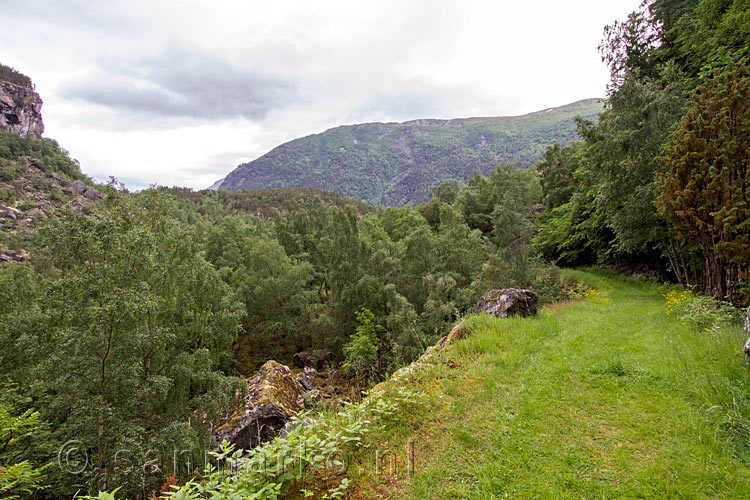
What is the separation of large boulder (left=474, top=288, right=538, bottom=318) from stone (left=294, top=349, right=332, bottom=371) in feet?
60.1

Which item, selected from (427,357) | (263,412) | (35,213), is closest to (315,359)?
(263,412)

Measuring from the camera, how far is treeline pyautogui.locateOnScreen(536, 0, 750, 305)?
27.7 ft

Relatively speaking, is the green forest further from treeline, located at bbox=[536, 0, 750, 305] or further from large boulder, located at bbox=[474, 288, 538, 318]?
large boulder, located at bbox=[474, 288, 538, 318]

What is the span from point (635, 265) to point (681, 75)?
33.8ft

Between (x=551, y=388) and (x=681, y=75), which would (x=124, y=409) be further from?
(x=681, y=75)

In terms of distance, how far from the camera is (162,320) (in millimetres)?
14555

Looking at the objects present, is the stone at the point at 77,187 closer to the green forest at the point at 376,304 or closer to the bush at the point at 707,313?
the green forest at the point at 376,304

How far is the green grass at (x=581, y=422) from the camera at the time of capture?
3.01 metres

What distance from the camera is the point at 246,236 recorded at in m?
35.5

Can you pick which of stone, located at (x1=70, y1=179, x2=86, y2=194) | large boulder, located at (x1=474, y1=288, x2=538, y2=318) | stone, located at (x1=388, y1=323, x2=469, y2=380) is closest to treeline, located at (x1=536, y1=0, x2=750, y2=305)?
large boulder, located at (x1=474, y1=288, x2=538, y2=318)

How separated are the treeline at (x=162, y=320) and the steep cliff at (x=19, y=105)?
4811 inches

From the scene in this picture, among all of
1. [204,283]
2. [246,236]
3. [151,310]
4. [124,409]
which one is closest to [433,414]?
[151,310]

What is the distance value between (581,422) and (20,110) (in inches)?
6253

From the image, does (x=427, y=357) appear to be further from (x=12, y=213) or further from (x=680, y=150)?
(x=12, y=213)
